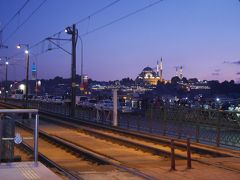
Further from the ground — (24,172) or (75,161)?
A: (24,172)

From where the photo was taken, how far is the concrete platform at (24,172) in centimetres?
1165

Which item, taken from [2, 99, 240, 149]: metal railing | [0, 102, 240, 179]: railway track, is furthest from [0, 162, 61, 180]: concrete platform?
[2, 99, 240, 149]: metal railing

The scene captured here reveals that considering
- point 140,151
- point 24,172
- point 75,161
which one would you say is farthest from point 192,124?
point 24,172

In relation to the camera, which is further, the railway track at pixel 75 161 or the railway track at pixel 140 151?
the railway track at pixel 140 151

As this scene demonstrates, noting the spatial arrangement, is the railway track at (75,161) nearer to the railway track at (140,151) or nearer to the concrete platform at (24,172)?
the railway track at (140,151)

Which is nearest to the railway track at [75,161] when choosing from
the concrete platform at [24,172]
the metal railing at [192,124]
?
the concrete platform at [24,172]

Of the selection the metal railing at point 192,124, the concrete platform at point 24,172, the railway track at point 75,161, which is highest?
the metal railing at point 192,124

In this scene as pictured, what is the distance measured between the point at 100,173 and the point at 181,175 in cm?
210

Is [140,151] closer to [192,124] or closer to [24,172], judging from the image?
[192,124]

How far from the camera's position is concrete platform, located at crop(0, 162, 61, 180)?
11650 millimetres

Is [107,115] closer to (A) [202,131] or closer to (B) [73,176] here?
(A) [202,131]

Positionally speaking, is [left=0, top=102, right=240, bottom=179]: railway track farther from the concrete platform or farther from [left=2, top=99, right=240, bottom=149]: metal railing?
the concrete platform

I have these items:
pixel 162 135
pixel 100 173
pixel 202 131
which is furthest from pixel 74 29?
pixel 100 173

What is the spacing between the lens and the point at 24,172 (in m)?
12.2
